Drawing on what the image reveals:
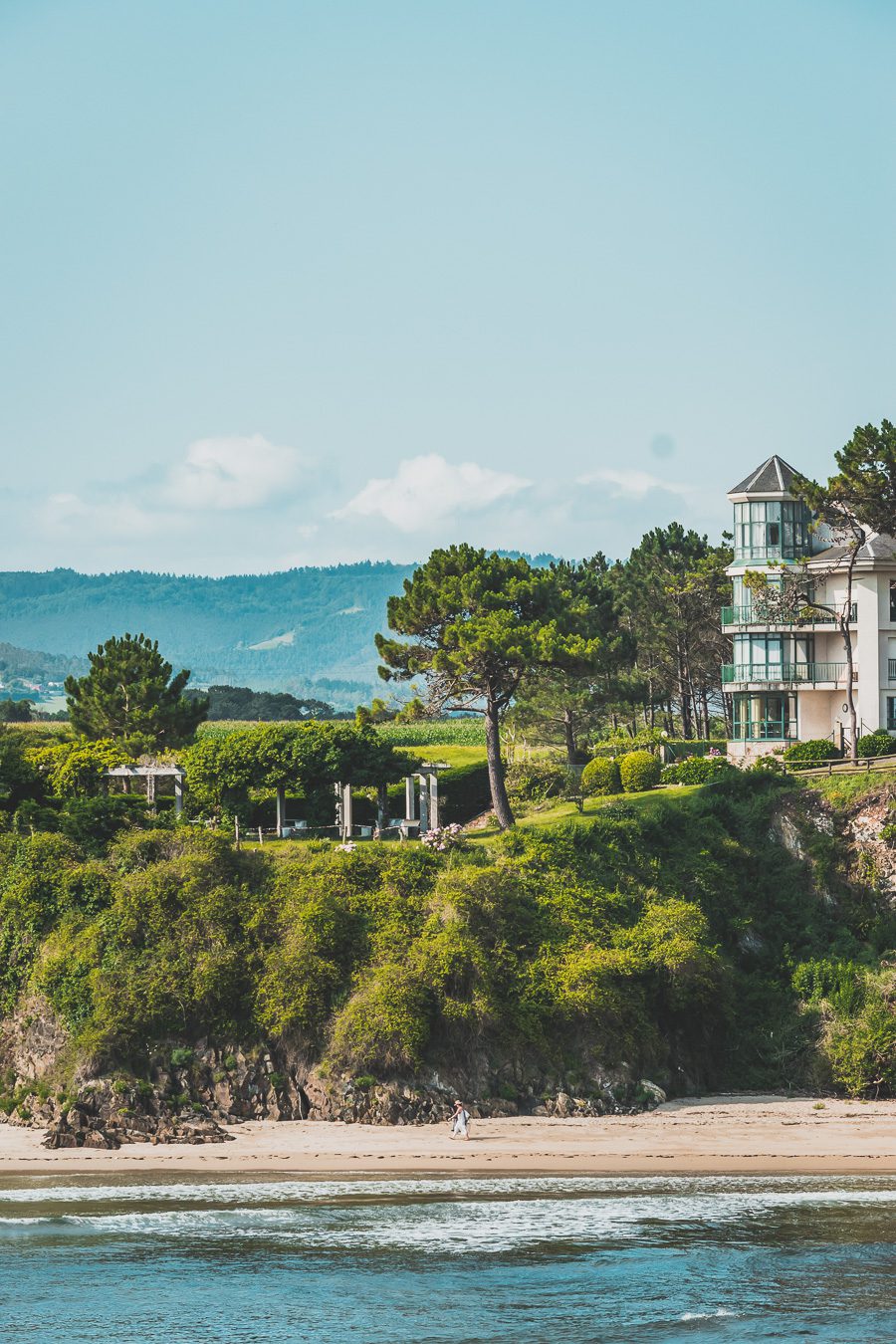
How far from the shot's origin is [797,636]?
229ft

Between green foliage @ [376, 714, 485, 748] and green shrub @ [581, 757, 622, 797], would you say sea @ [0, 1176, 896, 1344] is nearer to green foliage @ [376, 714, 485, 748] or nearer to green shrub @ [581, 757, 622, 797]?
green shrub @ [581, 757, 622, 797]

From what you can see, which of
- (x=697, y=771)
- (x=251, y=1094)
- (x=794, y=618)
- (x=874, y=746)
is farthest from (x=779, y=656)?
(x=251, y=1094)

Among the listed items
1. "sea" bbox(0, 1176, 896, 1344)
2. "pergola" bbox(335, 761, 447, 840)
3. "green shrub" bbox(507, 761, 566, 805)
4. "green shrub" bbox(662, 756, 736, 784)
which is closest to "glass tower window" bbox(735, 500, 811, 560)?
"green shrub" bbox(662, 756, 736, 784)

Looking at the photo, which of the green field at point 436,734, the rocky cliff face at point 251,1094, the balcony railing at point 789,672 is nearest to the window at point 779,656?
the balcony railing at point 789,672

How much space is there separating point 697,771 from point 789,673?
8.78m

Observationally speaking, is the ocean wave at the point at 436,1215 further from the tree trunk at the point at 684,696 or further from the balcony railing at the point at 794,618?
the tree trunk at the point at 684,696

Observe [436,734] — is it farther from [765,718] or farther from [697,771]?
[697,771]

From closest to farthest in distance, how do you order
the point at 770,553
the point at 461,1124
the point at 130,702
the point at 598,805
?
the point at 461,1124
the point at 598,805
the point at 770,553
the point at 130,702

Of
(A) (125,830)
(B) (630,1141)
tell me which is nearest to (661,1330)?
(B) (630,1141)

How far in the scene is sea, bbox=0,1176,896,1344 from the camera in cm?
3231

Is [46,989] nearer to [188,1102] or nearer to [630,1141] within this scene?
[188,1102]

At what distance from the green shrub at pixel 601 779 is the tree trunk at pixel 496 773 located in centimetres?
669

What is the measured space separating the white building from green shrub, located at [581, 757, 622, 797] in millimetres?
7197

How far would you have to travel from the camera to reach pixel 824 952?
52.8 metres
